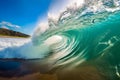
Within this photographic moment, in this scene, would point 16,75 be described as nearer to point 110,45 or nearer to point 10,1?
point 10,1

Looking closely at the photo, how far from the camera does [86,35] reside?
8.30 meters

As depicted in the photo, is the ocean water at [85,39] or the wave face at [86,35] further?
the wave face at [86,35]

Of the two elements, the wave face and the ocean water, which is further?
the wave face

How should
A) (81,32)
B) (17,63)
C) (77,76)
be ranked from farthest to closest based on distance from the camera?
(17,63)
(81,32)
(77,76)

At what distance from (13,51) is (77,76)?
2787 mm

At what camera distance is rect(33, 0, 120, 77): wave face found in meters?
7.93

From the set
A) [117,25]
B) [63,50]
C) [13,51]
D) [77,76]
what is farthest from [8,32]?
[117,25]

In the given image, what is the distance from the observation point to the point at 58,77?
7.91m

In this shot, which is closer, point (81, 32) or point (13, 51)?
point (81, 32)

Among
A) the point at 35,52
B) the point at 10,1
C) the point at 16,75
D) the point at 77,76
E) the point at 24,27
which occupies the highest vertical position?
the point at 10,1

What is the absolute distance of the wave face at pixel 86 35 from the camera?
7930 mm

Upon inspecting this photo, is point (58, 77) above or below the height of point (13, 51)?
below

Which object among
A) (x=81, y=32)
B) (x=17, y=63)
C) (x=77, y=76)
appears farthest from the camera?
(x=17, y=63)

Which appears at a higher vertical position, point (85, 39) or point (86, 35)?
point (86, 35)
